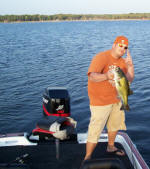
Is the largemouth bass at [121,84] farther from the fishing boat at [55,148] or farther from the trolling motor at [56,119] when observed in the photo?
the trolling motor at [56,119]

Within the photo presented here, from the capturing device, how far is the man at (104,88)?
3602mm

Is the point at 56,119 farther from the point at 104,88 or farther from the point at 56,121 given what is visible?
the point at 104,88

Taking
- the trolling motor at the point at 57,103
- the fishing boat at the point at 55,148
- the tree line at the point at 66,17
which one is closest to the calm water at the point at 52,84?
the fishing boat at the point at 55,148

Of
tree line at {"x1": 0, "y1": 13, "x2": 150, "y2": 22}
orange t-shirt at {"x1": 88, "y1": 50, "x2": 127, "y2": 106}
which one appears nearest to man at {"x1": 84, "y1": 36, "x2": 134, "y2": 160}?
orange t-shirt at {"x1": 88, "y1": 50, "x2": 127, "y2": 106}

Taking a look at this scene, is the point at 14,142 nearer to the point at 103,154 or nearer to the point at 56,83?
the point at 103,154

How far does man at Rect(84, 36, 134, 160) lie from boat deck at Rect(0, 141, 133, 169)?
12.8 inches

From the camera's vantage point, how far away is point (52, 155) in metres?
4.19

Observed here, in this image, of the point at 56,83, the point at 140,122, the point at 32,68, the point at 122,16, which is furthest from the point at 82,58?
the point at 122,16

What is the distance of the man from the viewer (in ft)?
11.8

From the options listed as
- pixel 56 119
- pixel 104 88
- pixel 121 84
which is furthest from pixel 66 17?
pixel 121 84

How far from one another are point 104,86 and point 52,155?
4.55 ft

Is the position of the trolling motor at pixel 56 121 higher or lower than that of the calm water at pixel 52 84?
higher

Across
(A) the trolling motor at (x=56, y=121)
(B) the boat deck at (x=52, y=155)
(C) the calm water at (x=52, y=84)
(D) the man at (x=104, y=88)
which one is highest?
(D) the man at (x=104, y=88)

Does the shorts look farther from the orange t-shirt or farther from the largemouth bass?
the largemouth bass
